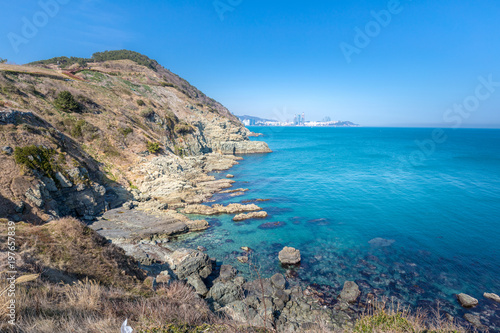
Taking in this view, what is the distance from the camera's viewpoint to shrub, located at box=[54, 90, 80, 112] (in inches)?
1368

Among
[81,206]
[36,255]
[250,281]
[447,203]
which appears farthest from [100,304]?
[447,203]

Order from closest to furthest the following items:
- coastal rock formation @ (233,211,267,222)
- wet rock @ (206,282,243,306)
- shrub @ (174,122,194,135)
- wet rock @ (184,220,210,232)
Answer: wet rock @ (206,282,243,306), wet rock @ (184,220,210,232), coastal rock formation @ (233,211,267,222), shrub @ (174,122,194,135)

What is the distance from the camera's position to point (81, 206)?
22.5m

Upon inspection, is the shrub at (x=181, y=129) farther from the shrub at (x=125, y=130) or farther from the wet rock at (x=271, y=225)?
the wet rock at (x=271, y=225)

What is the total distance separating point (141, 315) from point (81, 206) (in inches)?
877

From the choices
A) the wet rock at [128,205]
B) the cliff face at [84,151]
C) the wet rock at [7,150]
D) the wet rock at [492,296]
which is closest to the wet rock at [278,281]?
the wet rock at [492,296]

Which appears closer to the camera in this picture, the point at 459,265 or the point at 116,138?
the point at 459,265

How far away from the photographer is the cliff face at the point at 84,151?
19156 millimetres

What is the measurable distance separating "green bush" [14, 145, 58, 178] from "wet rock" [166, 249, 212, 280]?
14.9 meters

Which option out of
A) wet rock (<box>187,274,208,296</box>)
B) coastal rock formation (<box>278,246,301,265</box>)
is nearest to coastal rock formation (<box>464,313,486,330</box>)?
coastal rock formation (<box>278,246,301,265</box>)

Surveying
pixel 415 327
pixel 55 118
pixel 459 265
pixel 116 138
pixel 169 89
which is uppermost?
pixel 169 89

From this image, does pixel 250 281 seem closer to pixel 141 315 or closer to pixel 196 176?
pixel 141 315

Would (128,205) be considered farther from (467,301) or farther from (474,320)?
(467,301)

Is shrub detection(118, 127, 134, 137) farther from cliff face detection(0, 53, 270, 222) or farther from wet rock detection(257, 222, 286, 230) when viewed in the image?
wet rock detection(257, 222, 286, 230)
